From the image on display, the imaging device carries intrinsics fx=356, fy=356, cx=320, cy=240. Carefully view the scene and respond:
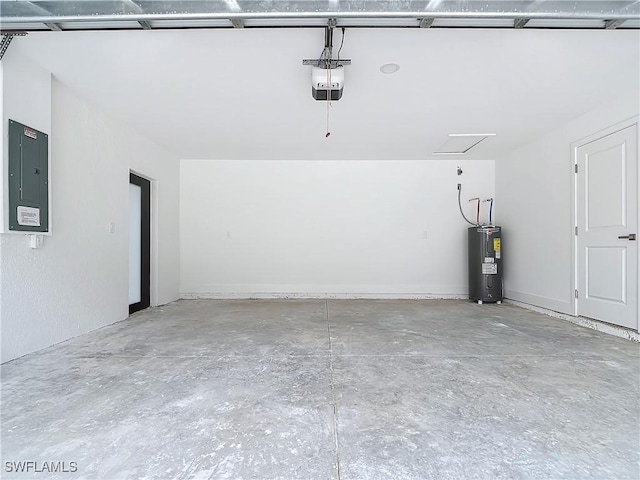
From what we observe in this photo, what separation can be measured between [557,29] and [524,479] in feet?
8.25

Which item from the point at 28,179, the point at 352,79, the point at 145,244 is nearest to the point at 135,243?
the point at 145,244

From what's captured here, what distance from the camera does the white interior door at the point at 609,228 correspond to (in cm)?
338

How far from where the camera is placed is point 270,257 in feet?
20.2

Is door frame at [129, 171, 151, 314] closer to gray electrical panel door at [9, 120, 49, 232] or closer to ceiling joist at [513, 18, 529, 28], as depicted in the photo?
gray electrical panel door at [9, 120, 49, 232]

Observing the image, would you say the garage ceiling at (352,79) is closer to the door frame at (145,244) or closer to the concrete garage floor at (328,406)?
the door frame at (145,244)

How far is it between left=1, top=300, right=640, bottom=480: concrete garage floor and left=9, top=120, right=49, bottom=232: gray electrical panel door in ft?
3.44

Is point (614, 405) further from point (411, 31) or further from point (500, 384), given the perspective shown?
point (411, 31)

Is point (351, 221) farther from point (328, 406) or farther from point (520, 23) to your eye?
point (328, 406)

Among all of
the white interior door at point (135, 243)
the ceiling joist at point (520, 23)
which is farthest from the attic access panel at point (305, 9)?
the white interior door at point (135, 243)

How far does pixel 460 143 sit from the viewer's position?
16.7 ft

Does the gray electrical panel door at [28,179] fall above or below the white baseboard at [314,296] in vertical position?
above

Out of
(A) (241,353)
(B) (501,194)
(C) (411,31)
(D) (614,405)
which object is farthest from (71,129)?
(B) (501,194)

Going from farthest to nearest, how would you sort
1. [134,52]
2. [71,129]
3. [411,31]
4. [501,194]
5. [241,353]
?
[501,194] → [71,129] → [241,353] → [134,52] → [411,31]

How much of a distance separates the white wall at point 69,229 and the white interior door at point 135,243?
342mm
